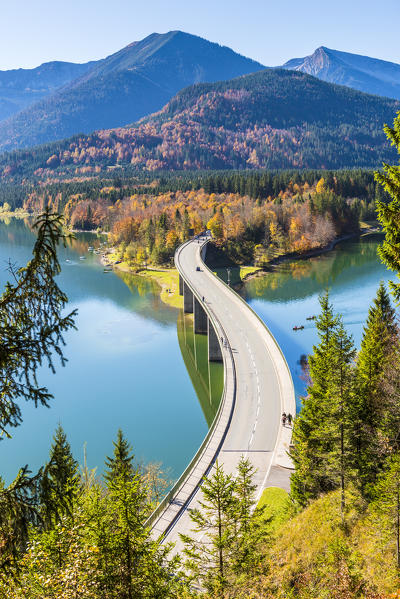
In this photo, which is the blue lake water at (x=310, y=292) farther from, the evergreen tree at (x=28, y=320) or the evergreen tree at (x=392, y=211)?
the evergreen tree at (x=28, y=320)

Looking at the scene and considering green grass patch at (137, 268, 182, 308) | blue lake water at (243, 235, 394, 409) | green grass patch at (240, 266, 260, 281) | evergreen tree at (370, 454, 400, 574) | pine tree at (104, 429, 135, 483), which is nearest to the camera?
evergreen tree at (370, 454, 400, 574)

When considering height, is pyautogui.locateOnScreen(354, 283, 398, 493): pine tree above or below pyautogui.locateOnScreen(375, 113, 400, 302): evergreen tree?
below

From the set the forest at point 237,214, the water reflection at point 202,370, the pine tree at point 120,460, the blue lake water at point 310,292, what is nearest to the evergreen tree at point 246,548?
the pine tree at point 120,460

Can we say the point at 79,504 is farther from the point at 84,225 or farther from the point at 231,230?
the point at 84,225

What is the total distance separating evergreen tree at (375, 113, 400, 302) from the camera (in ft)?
44.3

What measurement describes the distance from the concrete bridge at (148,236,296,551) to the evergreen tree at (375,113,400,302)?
12869mm

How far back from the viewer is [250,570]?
15.7 m

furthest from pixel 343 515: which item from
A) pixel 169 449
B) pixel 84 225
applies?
pixel 84 225

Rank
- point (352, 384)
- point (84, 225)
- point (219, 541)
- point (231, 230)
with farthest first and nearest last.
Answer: point (84, 225), point (231, 230), point (352, 384), point (219, 541)

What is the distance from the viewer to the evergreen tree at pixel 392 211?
532 inches

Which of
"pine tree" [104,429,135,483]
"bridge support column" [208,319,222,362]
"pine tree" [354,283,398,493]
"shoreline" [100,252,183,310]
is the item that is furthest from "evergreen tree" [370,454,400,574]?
"shoreline" [100,252,183,310]

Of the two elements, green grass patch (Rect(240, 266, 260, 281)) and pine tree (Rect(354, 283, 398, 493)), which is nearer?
pine tree (Rect(354, 283, 398, 493))

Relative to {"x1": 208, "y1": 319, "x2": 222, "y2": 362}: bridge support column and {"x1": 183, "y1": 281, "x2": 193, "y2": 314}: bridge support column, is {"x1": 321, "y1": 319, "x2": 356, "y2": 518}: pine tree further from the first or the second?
{"x1": 183, "y1": 281, "x2": 193, "y2": 314}: bridge support column

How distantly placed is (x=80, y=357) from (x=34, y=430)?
17.1m
